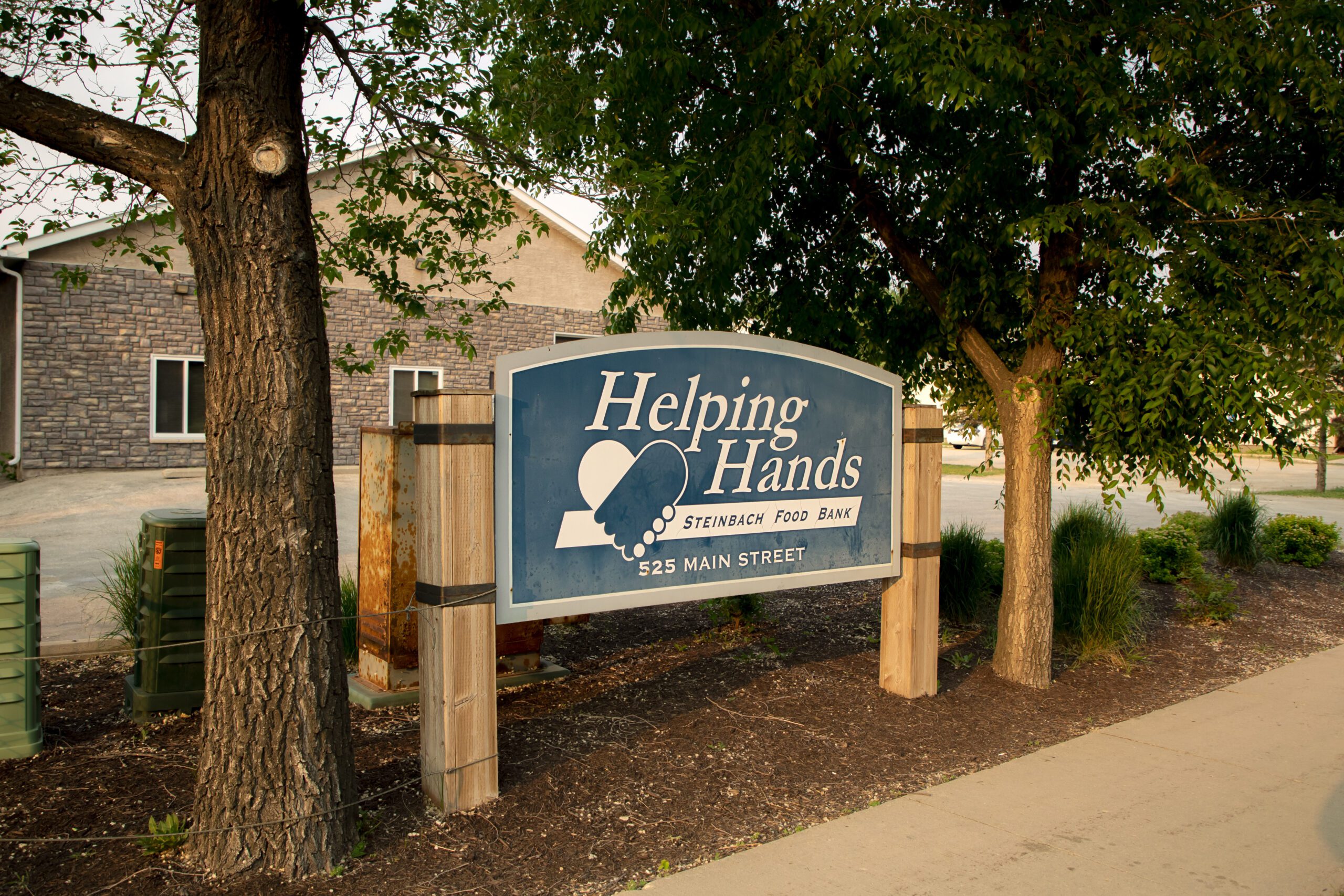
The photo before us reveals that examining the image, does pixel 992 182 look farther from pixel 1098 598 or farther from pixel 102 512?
pixel 102 512

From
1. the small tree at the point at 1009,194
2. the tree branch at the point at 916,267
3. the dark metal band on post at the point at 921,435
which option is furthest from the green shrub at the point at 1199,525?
the dark metal band on post at the point at 921,435

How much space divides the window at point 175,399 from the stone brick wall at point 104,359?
0.42 ft

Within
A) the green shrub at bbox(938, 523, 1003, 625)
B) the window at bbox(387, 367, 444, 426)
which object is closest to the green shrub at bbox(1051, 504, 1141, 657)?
the green shrub at bbox(938, 523, 1003, 625)

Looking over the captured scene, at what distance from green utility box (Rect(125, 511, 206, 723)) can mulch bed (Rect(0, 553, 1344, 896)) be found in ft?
0.52

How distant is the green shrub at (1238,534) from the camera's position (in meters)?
11.6

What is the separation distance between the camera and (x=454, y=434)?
4125 millimetres

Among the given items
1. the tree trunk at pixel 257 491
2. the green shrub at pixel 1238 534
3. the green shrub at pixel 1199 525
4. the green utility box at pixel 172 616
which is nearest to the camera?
the tree trunk at pixel 257 491

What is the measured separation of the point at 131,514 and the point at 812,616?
1015 centimetres

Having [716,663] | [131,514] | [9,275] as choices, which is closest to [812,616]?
[716,663]

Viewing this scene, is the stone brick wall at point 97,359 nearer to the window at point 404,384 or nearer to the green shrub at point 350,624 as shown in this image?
the window at point 404,384

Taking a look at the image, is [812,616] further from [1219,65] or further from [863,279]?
[1219,65]

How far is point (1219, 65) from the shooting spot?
5.52 metres

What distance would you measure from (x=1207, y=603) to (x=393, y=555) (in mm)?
7201

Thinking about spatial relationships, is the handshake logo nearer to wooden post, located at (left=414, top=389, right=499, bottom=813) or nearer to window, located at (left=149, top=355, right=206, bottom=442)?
wooden post, located at (left=414, top=389, right=499, bottom=813)
